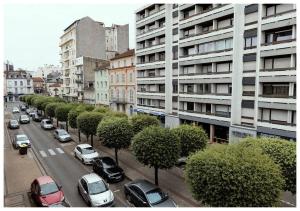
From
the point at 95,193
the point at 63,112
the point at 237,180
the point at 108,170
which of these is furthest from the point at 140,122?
the point at 63,112

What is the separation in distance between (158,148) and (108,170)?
17.8ft

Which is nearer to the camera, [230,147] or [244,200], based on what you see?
[244,200]

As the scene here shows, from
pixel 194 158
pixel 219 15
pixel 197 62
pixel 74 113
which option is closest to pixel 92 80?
pixel 74 113

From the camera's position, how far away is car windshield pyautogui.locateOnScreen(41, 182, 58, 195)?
18.2 metres

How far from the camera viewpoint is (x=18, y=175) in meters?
24.3

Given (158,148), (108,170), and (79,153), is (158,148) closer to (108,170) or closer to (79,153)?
(108,170)

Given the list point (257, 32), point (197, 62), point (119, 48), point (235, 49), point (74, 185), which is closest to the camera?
point (74, 185)

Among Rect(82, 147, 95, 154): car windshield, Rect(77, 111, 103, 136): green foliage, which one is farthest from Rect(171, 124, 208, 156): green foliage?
Rect(77, 111, 103, 136): green foliage

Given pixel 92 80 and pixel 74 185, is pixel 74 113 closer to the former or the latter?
pixel 74 185

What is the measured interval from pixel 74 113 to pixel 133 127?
1301 cm

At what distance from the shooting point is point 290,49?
87.2 feet

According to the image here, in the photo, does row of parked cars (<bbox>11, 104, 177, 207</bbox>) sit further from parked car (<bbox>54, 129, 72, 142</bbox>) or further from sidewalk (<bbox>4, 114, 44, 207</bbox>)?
parked car (<bbox>54, 129, 72, 142</bbox>)

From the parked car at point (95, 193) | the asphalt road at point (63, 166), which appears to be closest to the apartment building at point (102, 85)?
the asphalt road at point (63, 166)

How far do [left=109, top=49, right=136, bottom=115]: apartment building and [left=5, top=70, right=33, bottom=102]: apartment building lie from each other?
76.3m
